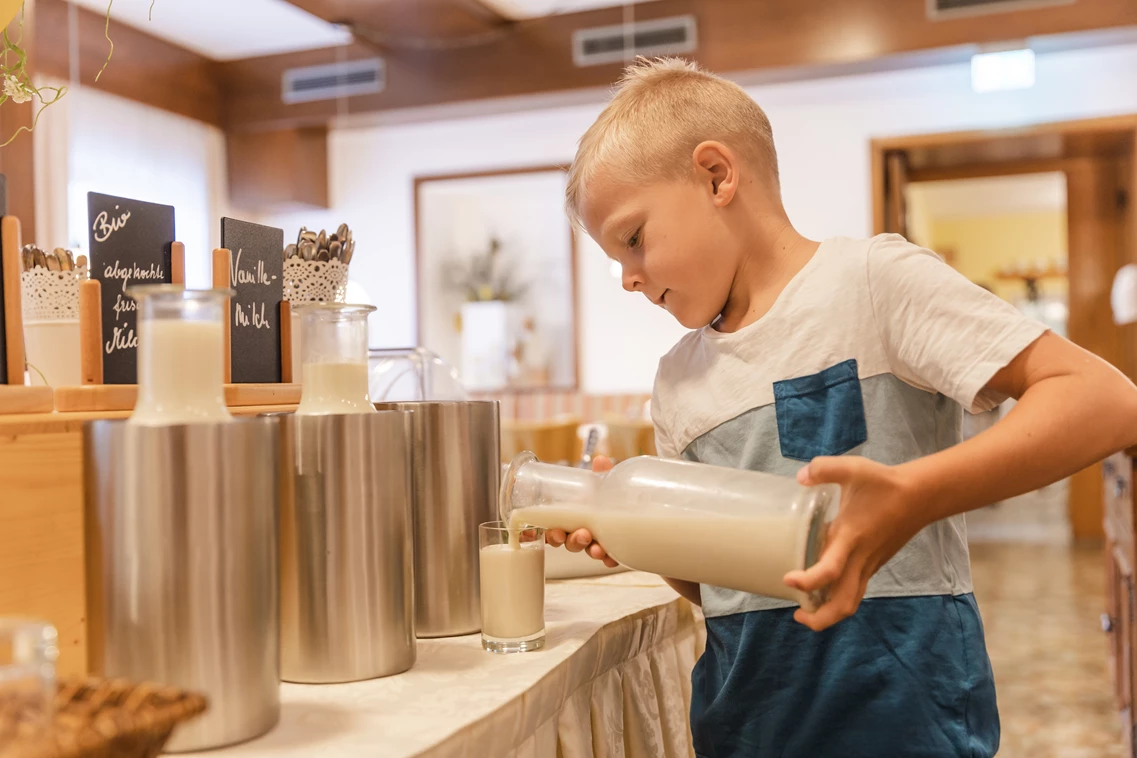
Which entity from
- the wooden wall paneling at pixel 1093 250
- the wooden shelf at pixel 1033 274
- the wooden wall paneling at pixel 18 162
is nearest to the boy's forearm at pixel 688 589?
the wooden wall paneling at pixel 18 162

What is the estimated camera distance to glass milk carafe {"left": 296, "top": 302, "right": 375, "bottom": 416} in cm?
91

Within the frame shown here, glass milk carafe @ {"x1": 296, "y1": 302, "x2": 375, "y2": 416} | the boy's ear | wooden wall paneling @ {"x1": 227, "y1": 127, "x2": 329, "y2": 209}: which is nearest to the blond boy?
the boy's ear

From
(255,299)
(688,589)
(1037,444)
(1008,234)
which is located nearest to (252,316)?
(255,299)

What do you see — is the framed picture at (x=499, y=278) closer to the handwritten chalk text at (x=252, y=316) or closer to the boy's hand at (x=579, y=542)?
the handwritten chalk text at (x=252, y=316)

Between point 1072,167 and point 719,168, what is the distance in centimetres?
692

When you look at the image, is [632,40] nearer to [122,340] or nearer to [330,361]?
[122,340]

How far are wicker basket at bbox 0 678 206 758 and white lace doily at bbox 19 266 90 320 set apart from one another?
26.1 inches

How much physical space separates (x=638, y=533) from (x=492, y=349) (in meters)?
6.21

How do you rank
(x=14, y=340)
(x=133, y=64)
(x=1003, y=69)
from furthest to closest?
(x=133, y=64) < (x=1003, y=69) < (x=14, y=340)

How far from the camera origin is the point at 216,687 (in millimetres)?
733

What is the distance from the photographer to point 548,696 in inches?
37.1

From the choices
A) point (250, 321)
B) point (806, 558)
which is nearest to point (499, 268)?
point (250, 321)

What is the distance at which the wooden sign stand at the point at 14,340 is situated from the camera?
94 centimetres

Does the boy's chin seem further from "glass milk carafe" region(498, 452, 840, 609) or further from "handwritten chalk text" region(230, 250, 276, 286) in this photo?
"handwritten chalk text" region(230, 250, 276, 286)
